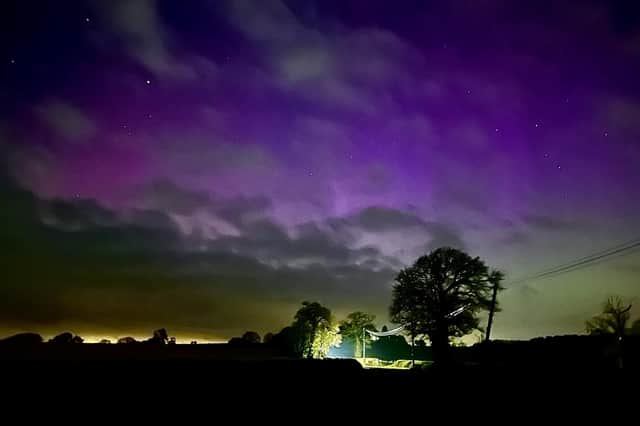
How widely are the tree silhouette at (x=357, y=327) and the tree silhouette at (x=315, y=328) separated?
55.4 feet

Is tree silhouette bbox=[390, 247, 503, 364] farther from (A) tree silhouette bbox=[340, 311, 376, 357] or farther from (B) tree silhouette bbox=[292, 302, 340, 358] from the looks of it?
(A) tree silhouette bbox=[340, 311, 376, 357]

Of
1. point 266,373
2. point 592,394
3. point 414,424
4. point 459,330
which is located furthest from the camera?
point 459,330

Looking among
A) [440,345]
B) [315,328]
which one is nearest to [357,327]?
[315,328]

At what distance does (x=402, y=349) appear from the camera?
9462cm

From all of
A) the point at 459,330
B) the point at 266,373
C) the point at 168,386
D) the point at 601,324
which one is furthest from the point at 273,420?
the point at 459,330

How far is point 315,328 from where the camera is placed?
63.5m

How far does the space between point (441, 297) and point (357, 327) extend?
33.1m

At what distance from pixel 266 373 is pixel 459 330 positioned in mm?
Answer: 49512

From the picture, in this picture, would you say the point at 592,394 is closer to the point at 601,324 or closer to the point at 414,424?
the point at 414,424

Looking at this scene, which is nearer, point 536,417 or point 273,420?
point 273,420

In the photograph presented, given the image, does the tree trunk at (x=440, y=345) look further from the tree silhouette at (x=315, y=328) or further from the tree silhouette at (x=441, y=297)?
the tree silhouette at (x=315, y=328)

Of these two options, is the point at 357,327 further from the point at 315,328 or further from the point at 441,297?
the point at 441,297

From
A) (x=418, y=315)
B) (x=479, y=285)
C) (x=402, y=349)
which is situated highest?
(x=479, y=285)

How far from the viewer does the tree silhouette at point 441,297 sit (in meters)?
49.8
